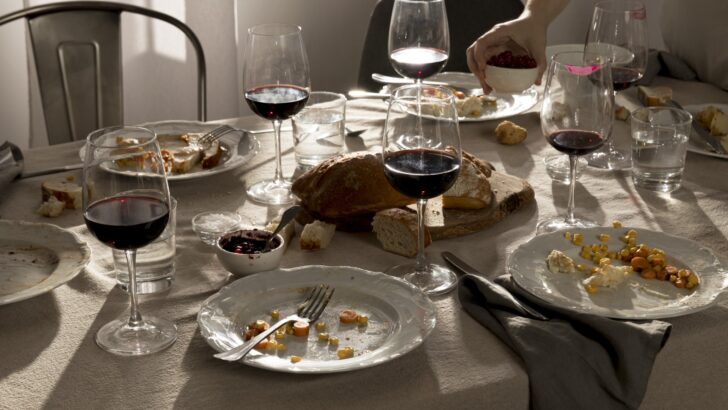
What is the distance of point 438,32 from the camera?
6.02 ft

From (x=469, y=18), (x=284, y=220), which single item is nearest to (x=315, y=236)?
(x=284, y=220)

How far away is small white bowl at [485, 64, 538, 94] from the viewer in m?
1.90

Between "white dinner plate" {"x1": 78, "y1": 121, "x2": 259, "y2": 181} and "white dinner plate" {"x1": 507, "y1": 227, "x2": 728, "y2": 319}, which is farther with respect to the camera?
"white dinner plate" {"x1": 78, "y1": 121, "x2": 259, "y2": 181}

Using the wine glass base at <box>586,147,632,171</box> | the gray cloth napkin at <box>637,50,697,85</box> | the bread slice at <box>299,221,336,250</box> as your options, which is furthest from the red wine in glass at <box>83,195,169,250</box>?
the gray cloth napkin at <box>637,50,697,85</box>

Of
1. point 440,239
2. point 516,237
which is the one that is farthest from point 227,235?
point 516,237

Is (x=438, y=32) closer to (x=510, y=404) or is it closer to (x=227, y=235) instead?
(x=227, y=235)

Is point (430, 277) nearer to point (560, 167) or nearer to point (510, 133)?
point (560, 167)

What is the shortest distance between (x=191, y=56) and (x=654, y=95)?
6.30 ft

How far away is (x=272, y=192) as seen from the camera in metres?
1.66

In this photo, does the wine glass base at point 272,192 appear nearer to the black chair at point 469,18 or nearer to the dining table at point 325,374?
the dining table at point 325,374

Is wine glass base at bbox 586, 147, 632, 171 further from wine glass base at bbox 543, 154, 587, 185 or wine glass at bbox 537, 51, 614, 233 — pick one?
wine glass at bbox 537, 51, 614, 233

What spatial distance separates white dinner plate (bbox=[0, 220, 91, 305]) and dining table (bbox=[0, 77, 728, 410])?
0.10 ft

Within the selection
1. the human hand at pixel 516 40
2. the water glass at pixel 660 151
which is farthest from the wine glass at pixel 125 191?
the human hand at pixel 516 40

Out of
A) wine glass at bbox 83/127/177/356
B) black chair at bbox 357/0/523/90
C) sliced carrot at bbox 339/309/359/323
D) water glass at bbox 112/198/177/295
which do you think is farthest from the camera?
black chair at bbox 357/0/523/90
